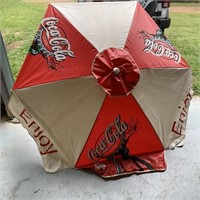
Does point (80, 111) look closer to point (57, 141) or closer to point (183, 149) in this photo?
point (57, 141)

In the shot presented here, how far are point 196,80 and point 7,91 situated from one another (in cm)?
211

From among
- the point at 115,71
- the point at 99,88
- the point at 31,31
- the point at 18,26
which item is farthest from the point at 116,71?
the point at 18,26

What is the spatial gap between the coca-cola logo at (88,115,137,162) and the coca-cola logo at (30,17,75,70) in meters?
0.54

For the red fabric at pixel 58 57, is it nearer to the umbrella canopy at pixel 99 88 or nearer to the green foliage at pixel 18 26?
the umbrella canopy at pixel 99 88

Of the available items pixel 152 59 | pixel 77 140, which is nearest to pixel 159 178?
pixel 77 140

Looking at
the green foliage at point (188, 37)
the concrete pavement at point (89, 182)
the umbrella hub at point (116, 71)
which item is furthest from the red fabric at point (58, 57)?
the green foliage at point (188, 37)

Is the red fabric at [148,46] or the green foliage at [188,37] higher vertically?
the red fabric at [148,46]

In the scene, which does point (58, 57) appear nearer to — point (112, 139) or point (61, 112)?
point (61, 112)

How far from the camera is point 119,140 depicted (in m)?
1.91

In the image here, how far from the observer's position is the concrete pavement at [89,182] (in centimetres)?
184

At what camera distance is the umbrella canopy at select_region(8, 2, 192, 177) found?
68.0 inches

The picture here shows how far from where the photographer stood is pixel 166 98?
1969 millimetres

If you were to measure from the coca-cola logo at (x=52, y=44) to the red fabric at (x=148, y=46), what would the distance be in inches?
15.6

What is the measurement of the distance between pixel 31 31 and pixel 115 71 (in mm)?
3400
